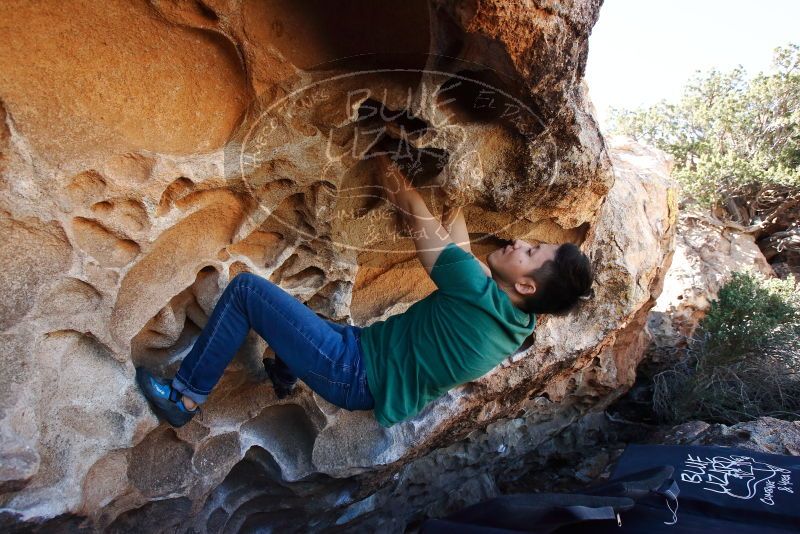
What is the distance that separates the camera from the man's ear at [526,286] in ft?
6.30

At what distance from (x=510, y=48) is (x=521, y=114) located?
305 mm

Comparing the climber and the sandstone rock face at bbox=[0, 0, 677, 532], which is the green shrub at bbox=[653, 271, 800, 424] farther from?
the climber

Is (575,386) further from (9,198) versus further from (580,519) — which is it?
(9,198)

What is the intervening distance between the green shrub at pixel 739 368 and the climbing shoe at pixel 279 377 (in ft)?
11.2

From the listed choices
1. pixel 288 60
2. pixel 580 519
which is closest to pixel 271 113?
pixel 288 60

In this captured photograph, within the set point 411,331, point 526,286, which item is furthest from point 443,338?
point 526,286

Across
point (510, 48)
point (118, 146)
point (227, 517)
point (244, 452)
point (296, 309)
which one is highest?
point (118, 146)

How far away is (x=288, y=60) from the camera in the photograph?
180 cm

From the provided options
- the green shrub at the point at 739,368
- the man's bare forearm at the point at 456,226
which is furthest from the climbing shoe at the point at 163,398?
the green shrub at the point at 739,368

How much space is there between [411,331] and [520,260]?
1.48 ft

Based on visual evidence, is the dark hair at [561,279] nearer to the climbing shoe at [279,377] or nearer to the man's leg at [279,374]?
the man's leg at [279,374]

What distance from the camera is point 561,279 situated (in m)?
1.88

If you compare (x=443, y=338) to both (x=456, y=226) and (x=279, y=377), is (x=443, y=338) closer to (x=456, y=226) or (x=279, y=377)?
(x=456, y=226)

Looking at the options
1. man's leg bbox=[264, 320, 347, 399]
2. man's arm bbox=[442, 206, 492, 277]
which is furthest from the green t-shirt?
man's leg bbox=[264, 320, 347, 399]
